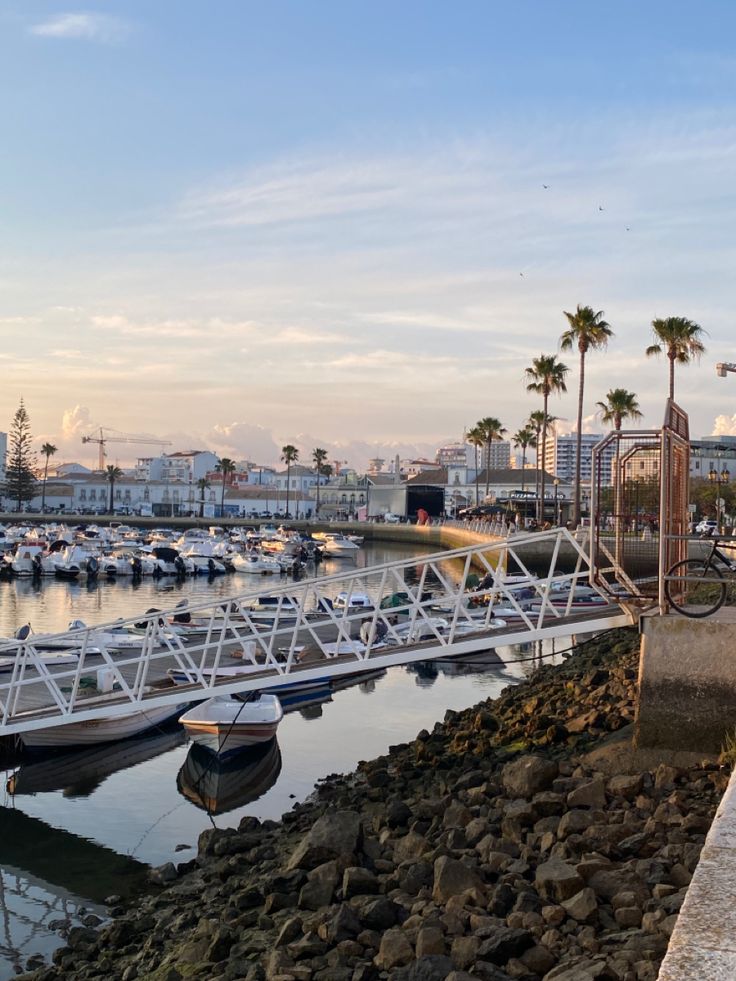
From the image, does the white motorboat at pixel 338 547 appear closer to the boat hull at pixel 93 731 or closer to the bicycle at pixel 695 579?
the boat hull at pixel 93 731

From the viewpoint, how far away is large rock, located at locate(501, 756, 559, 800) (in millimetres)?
13148

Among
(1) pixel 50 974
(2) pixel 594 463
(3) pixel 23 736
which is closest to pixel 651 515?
(2) pixel 594 463

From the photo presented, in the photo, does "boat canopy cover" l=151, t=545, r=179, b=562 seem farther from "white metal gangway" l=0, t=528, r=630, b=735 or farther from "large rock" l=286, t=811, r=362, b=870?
"large rock" l=286, t=811, r=362, b=870

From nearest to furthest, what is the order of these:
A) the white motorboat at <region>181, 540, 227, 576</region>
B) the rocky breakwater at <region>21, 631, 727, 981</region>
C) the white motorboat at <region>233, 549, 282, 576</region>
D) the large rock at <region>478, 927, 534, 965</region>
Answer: the large rock at <region>478, 927, 534, 965</region> < the rocky breakwater at <region>21, 631, 727, 981</region> < the white motorboat at <region>181, 540, 227, 576</region> < the white motorboat at <region>233, 549, 282, 576</region>

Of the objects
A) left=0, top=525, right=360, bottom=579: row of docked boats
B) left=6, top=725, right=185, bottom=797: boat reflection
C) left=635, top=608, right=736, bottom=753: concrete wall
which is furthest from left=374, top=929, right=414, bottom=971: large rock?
left=0, top=525, right=360, bottom=579: row of docked boats

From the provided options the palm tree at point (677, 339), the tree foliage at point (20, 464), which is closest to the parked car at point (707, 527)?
the palm tree at point (677, 339)

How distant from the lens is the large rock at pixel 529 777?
13.1 metres

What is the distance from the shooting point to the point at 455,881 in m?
10.1

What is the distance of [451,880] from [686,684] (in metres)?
5.22

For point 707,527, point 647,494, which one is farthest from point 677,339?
point 647,494

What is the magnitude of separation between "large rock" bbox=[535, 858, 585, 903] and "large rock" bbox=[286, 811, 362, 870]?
2.82m

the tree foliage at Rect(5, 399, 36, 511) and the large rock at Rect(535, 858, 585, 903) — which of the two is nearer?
the large rock at Rect(535, 858, 585, 903)

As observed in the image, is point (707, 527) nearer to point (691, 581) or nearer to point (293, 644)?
point (691, 581)

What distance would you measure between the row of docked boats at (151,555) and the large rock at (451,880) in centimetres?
6541
